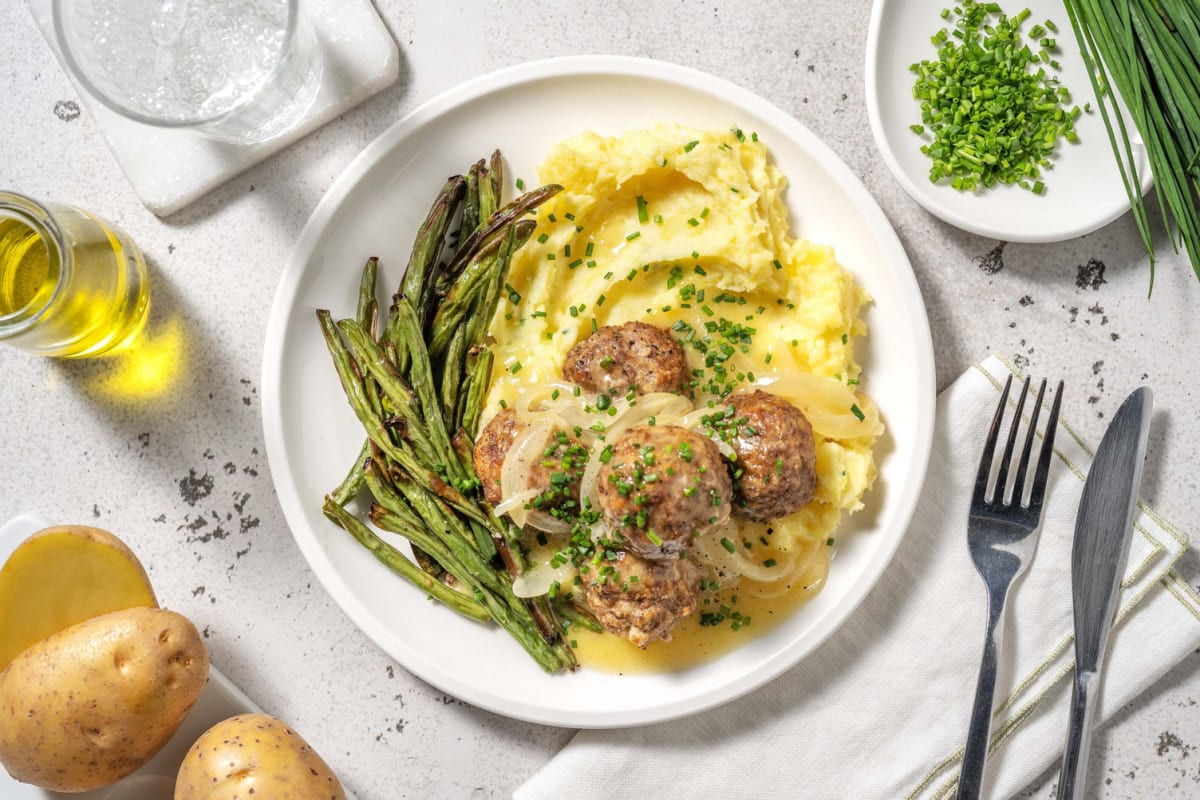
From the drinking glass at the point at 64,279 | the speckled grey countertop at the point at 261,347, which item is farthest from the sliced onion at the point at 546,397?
the drinking glass at the point at 64,279

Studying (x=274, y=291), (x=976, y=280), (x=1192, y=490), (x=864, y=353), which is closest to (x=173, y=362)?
(x=274, y=291)

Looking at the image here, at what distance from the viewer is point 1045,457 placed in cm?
430

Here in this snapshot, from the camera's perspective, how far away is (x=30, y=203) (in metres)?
4.06

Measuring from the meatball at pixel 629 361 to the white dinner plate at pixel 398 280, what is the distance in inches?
37.3

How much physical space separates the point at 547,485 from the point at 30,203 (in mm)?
2607

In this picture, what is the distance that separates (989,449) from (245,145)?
3806 millimetres

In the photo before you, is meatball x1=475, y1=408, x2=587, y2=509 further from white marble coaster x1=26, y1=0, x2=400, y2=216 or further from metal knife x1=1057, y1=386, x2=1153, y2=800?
metal knife x1=1057, y1=386, x2=1153, y2=800

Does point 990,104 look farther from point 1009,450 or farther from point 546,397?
point 546,397

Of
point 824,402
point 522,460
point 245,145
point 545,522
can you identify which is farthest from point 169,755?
point 824,402

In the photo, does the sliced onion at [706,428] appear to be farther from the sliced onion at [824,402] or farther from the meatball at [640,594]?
the meatball at [640,594]

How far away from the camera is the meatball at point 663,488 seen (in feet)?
11.2

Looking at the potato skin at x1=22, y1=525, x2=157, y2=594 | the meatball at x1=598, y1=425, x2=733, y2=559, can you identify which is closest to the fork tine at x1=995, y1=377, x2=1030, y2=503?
the meatball at x1=598, y1=425, x2=733, y2=559

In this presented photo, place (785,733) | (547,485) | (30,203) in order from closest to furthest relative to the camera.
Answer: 1. (547,485)
2. (30,203)
3. (785,733)

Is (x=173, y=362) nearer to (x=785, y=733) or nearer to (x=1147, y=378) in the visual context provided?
(x=785, y=733)
